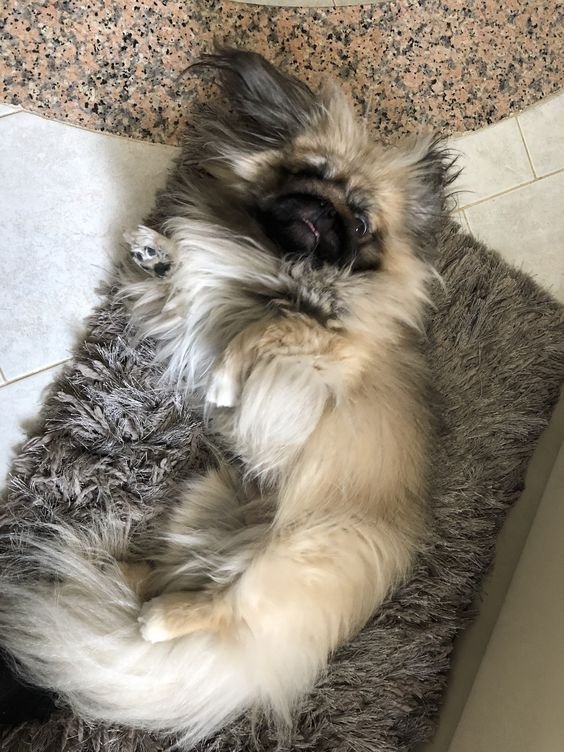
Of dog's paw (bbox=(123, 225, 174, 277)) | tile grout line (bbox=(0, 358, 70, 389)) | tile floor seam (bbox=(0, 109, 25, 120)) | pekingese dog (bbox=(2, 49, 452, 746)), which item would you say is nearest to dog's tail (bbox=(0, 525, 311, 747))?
pekingese dog (bbox=(2, 49, 452, 746))

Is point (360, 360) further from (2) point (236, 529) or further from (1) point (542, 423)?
(1) point (542, 423)

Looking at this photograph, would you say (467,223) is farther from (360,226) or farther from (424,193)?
(360,226)

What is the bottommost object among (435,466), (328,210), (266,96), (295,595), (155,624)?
(155,624)

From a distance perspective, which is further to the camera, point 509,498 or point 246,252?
point 509,498

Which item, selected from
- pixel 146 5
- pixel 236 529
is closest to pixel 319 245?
pixel 236 529

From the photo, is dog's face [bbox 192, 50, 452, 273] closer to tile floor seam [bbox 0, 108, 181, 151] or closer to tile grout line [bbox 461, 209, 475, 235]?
tile floor seam [bbox 0, 108, 181, 151]

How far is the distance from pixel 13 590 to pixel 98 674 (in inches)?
12.3

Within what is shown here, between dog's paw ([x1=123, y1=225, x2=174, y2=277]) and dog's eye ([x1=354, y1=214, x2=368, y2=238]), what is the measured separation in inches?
19.6

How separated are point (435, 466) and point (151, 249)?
103cm

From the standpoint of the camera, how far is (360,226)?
184cm

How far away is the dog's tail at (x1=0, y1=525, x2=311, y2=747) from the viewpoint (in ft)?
5.55

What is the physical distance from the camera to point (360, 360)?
177 centimetres

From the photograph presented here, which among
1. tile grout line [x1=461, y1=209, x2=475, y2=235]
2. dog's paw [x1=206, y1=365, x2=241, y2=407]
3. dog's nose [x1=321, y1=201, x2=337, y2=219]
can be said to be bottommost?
dog's paw [x1=206, y1=365, x2=241, y2=407]

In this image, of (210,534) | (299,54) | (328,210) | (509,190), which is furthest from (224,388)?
(509,190)
